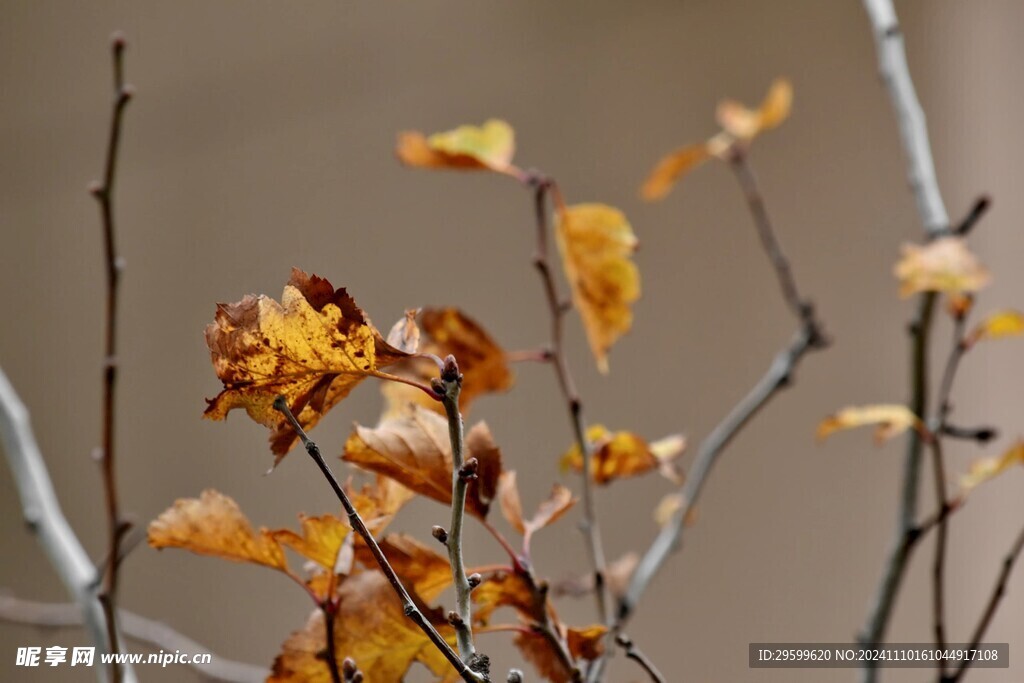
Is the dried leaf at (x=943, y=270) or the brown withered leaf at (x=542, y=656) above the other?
the dried leaf at (x=943, y=270)

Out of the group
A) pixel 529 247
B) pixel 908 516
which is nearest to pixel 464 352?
pixel 908 516

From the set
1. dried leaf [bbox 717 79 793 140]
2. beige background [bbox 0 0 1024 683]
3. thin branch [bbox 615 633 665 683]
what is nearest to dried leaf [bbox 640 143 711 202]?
dried leaf [bbox 717 79 793 140]

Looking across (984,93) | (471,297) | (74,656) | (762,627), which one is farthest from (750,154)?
(74,656)

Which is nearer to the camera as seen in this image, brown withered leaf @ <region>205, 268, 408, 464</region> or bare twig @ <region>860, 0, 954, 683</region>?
brown withered leaf @ <region>205, 268, 408, 464</region>

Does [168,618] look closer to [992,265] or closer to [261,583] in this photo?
[261,583]

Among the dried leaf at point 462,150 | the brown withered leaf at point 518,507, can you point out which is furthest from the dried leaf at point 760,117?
the brown withered leaf at point 518,507

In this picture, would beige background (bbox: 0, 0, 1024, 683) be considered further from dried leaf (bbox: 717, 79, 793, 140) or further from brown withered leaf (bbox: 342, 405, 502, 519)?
brown withered leaf (bbox: 342, 405, 502, 519)

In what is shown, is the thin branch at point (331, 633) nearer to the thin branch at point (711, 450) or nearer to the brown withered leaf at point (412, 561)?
the brown withered leaf at point (412, 561)

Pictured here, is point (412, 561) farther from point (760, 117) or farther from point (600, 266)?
point (760, 117)
